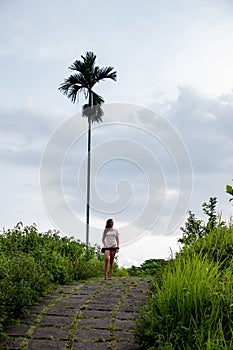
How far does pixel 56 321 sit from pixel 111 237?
4.50 metres

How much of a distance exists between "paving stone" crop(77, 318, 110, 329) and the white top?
170 inches

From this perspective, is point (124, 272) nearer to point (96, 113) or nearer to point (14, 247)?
point (14, 247)

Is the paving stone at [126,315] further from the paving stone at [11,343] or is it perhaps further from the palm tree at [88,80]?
the palm tree at [88,80]

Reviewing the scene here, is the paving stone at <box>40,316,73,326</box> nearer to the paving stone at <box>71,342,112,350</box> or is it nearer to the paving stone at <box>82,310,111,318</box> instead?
the paving stone at <box>82,310,111,318</box>

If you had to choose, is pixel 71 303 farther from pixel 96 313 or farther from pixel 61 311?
pixel 96 313

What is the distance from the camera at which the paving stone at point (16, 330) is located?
21.2 ft

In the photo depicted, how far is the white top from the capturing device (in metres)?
11.2

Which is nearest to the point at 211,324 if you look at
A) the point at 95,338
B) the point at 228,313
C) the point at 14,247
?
the point at 228,313

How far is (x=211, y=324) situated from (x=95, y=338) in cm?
157

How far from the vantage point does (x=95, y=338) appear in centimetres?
620

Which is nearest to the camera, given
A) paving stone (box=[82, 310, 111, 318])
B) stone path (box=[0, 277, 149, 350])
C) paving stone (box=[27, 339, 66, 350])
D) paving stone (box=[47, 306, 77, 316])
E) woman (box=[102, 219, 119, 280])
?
paving stone (box=[27, 339, 66, 350])

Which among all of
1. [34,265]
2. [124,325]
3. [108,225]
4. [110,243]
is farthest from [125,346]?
[108,225]

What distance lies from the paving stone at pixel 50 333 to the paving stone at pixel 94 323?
0.28 meters

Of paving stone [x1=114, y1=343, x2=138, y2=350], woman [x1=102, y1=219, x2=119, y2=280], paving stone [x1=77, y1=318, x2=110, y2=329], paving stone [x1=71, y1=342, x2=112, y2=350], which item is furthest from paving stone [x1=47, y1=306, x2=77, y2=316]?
woman [x1=102, y1=219, x2=119, y2=280]
